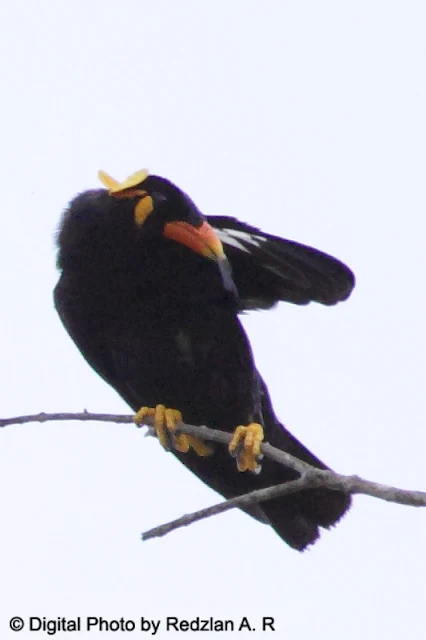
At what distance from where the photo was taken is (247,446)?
6.06m

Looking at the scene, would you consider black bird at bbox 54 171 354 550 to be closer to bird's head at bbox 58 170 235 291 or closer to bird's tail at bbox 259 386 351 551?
bird's head at bbox 58 170 235 291

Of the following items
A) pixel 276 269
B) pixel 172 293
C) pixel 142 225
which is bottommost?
pixel 172 293

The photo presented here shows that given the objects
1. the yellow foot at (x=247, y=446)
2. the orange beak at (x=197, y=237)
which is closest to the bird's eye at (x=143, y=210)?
the orange beak at (x=197, y=237)

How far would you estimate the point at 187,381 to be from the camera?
629 cm

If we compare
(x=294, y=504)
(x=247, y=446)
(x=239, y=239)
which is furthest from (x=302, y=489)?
(x=294, y=504)

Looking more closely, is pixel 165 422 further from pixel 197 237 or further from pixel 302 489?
pixel 302 489

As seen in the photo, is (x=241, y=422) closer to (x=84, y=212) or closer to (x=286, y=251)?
(x=286, y=251)

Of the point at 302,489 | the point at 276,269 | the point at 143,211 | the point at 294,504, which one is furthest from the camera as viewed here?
the point at 294,504

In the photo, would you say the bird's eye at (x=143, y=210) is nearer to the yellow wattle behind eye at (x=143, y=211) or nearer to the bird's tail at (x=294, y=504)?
the yellow wattle behind eye at (x=143, y=211)

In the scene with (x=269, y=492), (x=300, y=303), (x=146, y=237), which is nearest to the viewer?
(x=269, y=492)

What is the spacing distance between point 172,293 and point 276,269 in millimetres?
678

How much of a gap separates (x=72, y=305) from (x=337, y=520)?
2.12 metres

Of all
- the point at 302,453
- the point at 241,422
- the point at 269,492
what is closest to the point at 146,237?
the point at 241,422

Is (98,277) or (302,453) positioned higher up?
(98,277)
